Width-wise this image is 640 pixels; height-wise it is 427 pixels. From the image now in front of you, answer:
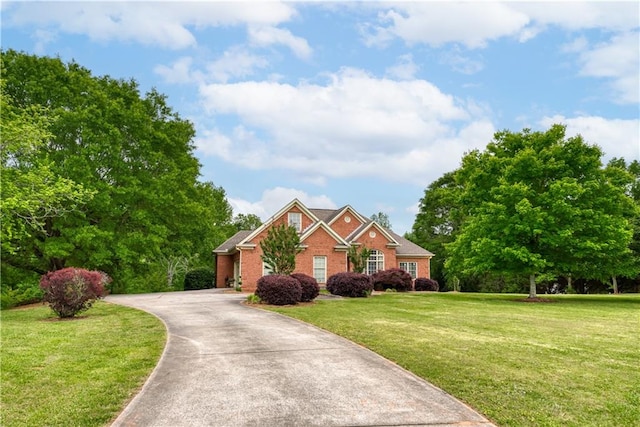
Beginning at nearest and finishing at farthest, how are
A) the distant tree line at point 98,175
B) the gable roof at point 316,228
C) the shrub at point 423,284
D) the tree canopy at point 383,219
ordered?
the distant tree line at point 98,175
the gable roof at point 316,228
the shrub at point 423,284
the tree canopy at point 383,219

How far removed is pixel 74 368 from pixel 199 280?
3389 centimetres

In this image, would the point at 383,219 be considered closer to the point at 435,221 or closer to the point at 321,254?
the point at 435,221

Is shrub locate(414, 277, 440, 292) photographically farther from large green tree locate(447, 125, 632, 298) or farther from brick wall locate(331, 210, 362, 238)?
large green tree locate(447, 125, 632, 298)

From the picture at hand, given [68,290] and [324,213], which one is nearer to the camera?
[68,290]

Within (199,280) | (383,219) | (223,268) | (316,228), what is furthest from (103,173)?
(383,219)

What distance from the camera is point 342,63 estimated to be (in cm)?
1869

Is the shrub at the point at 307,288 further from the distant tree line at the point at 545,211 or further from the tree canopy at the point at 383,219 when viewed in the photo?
the tree canopy at the point at 383,219

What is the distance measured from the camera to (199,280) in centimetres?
4088

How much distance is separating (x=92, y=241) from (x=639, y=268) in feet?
109

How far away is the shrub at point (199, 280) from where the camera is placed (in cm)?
4069

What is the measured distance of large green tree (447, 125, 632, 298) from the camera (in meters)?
24.7

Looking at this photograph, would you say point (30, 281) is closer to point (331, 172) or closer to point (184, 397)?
point (331, 172)

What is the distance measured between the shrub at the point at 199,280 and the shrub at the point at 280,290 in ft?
75.9

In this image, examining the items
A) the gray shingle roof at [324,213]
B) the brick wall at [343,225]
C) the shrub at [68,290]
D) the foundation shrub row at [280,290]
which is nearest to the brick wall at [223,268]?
the gray shingle roof at [324,213]
